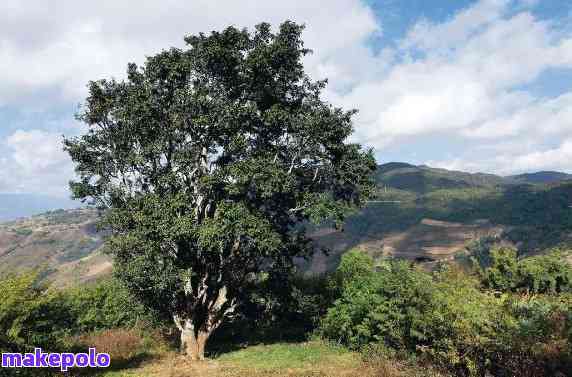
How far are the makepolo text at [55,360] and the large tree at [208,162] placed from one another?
369 cm

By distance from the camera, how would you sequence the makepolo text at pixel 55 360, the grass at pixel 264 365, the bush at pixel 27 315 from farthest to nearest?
the grass at pixel 264 365 → the makepolo text at pixel 55 360 → the bush at pixel 27 315

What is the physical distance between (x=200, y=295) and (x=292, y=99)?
12330 mm

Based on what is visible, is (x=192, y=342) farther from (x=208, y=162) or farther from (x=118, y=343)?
(x=208, y=162)

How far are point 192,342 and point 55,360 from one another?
7.97 m

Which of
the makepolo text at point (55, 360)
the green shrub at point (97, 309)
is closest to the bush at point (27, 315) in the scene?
the makepolo text at point (55, 360)

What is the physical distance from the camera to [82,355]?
69.6 ft

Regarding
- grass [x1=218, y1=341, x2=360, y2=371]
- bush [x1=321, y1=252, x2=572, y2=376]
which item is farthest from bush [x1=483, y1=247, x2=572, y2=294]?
grass [x1=218, y1=341, x2=360, y2=371]

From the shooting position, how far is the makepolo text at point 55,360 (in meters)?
16.3

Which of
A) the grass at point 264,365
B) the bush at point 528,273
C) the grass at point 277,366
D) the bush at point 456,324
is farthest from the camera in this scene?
the bush at point 528,273

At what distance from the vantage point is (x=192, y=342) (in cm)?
2509

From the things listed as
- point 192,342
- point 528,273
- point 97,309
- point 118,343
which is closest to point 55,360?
point 192,342

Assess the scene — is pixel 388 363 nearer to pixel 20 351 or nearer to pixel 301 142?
pixel 301 142

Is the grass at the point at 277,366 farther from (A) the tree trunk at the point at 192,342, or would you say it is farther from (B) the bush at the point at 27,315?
(B) the bush at the point at 27,315

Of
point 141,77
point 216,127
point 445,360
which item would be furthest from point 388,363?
point 141,77
